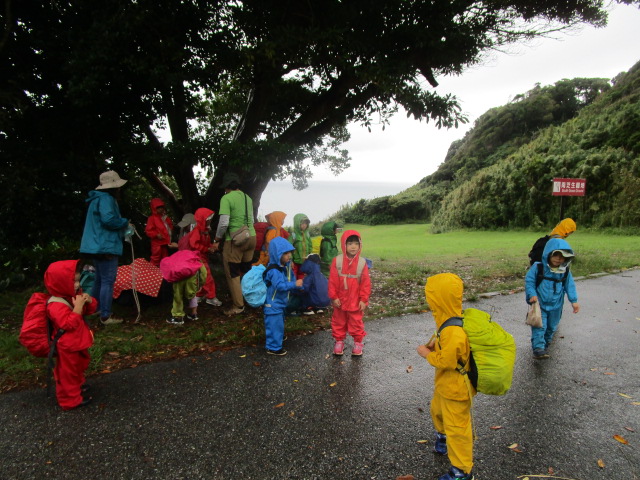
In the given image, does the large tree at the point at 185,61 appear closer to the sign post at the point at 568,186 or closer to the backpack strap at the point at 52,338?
the backpack strap at the point at 52,338

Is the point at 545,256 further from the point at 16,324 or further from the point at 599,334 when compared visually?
the point at 16,324

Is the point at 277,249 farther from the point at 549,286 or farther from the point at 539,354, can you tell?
the point at 539,354

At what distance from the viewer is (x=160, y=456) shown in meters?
2.62

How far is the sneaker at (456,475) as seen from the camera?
2340mm

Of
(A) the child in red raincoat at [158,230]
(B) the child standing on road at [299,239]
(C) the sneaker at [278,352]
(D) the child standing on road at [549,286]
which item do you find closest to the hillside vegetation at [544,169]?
(D) the child standing on road at [549,286]

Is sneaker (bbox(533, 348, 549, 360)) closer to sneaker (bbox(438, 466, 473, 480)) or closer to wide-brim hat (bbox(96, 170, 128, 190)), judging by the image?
sneaker (bbox(438, 466, 473, 480))

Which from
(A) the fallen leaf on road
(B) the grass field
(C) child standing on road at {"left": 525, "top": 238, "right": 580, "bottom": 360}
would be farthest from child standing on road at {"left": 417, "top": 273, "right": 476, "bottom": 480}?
(B) the grass field

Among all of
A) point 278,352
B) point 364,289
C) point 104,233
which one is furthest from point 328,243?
point 104,233

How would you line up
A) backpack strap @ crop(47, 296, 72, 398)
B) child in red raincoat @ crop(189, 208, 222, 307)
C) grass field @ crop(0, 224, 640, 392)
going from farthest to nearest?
child in red raincoat @ crop(189, 208, 222, 307), grass field @ crop(0, 224, 640, 392), backpack strap @ crop(47, 296, 72, 398)

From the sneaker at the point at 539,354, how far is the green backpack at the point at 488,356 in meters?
2.29

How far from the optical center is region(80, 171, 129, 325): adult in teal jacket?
186 inches

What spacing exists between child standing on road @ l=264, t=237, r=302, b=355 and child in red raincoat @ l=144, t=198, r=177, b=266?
8.66 ft

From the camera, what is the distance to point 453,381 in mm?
2424

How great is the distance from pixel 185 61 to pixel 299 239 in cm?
326
